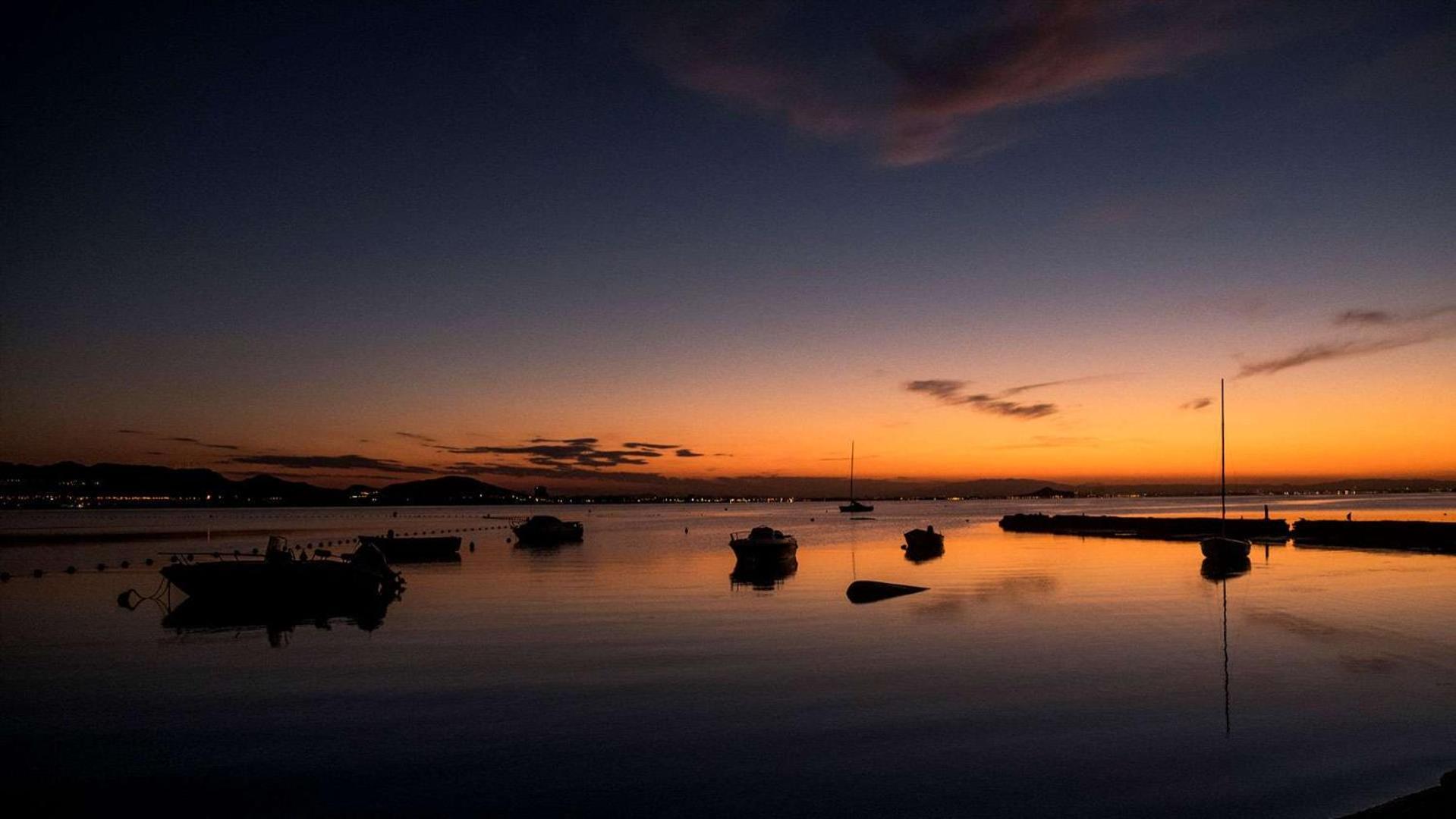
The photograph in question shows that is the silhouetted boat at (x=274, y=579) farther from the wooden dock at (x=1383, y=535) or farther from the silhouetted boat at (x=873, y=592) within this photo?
the wooden dock at (x=1383, y=535)

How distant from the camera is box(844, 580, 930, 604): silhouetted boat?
41.0 metres

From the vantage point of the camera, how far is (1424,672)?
78.8 ft

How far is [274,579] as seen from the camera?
133 feet

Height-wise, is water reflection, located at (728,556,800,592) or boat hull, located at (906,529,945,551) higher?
boat hull, located at (906,529,945,551)

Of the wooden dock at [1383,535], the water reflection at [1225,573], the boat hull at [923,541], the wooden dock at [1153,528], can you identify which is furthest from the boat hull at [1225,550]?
the boat hull at [923,541]

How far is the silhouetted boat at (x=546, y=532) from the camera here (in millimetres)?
96188

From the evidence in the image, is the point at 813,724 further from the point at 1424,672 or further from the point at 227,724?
the point at 1424,672

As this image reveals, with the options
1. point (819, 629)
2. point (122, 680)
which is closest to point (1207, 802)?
point (819, 629)

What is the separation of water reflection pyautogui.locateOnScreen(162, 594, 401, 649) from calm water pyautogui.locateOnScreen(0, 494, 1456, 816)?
71 centimetres

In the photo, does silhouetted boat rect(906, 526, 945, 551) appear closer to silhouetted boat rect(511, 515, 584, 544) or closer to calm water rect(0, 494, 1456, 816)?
calm water rect(0, 494, 1456, 816)

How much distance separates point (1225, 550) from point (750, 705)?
48.4 m

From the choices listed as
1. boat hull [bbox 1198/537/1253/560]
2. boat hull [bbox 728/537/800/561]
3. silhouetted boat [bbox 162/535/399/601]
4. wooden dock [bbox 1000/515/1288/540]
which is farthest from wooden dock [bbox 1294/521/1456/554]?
silhouetted boat [bbox 162/535/399/601]

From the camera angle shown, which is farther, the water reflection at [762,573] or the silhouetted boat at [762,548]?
→ the silhouetted boat at [762,548]

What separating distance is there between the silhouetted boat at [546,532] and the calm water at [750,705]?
5416 centimetres
